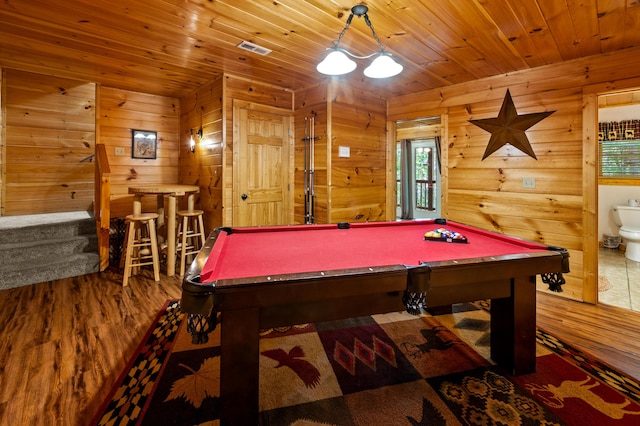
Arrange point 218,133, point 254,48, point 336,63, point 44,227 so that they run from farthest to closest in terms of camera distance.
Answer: point 218,133, point 44,227, point 254,48, point 336,63

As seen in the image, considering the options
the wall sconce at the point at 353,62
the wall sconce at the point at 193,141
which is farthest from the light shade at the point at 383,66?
the wall sconce at the point at 193,141

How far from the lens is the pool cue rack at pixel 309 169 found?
3939 millimetres

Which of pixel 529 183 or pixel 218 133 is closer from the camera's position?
pixel 529 183

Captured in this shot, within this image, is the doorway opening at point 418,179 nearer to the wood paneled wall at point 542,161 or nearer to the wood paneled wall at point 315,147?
the wood paneled wall at point 542,161

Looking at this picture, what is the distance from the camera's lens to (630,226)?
14.5 feet

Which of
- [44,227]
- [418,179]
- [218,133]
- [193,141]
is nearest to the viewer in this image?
[44,227]

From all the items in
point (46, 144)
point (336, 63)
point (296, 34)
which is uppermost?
point (296, 34)

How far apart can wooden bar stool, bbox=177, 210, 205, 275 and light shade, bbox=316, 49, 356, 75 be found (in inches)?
97.2

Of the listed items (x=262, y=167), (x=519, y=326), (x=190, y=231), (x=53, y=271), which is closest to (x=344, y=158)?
(x=262, y=167)

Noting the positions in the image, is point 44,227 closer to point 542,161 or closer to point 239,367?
point 239,367

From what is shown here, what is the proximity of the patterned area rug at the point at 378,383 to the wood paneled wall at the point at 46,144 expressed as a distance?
365 cm

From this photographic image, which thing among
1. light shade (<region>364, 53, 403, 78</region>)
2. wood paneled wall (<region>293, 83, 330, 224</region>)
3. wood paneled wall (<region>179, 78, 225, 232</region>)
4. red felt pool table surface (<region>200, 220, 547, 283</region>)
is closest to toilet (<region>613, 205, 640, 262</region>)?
red felt pool table surface (<region>200, 220, 547, 283</region>)

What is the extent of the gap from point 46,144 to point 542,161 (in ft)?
20.9

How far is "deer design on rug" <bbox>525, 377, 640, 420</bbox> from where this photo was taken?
150 cm
